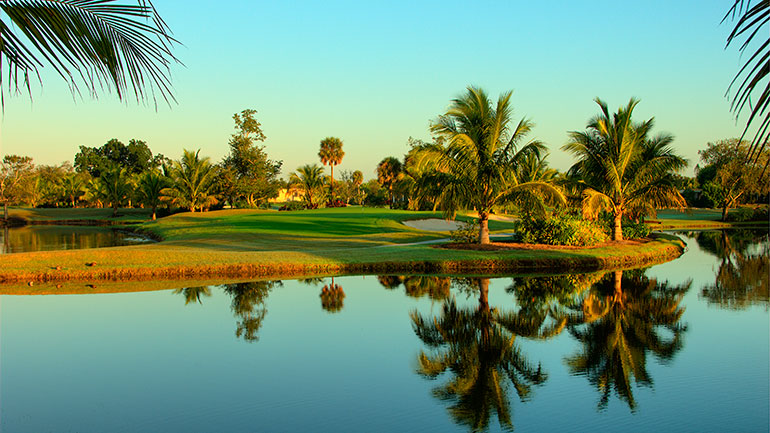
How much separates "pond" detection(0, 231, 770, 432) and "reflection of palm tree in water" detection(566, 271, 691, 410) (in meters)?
0.05

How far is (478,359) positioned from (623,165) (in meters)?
20.1

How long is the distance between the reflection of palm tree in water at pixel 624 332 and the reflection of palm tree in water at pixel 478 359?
2.51 ft

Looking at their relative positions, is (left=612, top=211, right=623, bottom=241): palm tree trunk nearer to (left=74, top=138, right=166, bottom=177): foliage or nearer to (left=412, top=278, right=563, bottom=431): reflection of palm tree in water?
(left=412, top=278, right=563, bottom=431): reflection of palm tree in water

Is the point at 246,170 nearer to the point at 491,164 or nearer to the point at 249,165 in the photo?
the point at 249,165

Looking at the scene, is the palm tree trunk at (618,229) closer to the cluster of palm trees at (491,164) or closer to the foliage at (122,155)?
the cluster of palm trees at (491,164)

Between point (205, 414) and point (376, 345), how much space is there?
12.2 ft

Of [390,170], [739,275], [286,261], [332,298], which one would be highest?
[390,170]

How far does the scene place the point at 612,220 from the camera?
1108 inches

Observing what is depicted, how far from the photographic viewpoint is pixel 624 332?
1034cm

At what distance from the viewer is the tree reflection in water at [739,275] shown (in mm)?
14185

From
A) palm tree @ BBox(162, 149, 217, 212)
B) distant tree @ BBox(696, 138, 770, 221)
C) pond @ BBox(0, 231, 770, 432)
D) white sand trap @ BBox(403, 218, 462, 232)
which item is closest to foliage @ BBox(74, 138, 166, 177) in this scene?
palm tree @ BBox(162, 149, 217, 212)

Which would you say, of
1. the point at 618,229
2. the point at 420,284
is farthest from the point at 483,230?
the point at 618,229

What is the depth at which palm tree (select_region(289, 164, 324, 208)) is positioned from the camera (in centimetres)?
6406

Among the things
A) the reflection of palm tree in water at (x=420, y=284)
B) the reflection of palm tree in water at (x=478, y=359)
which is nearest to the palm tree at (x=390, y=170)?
the reflection of palm tree in water at (x=420, y=284)
